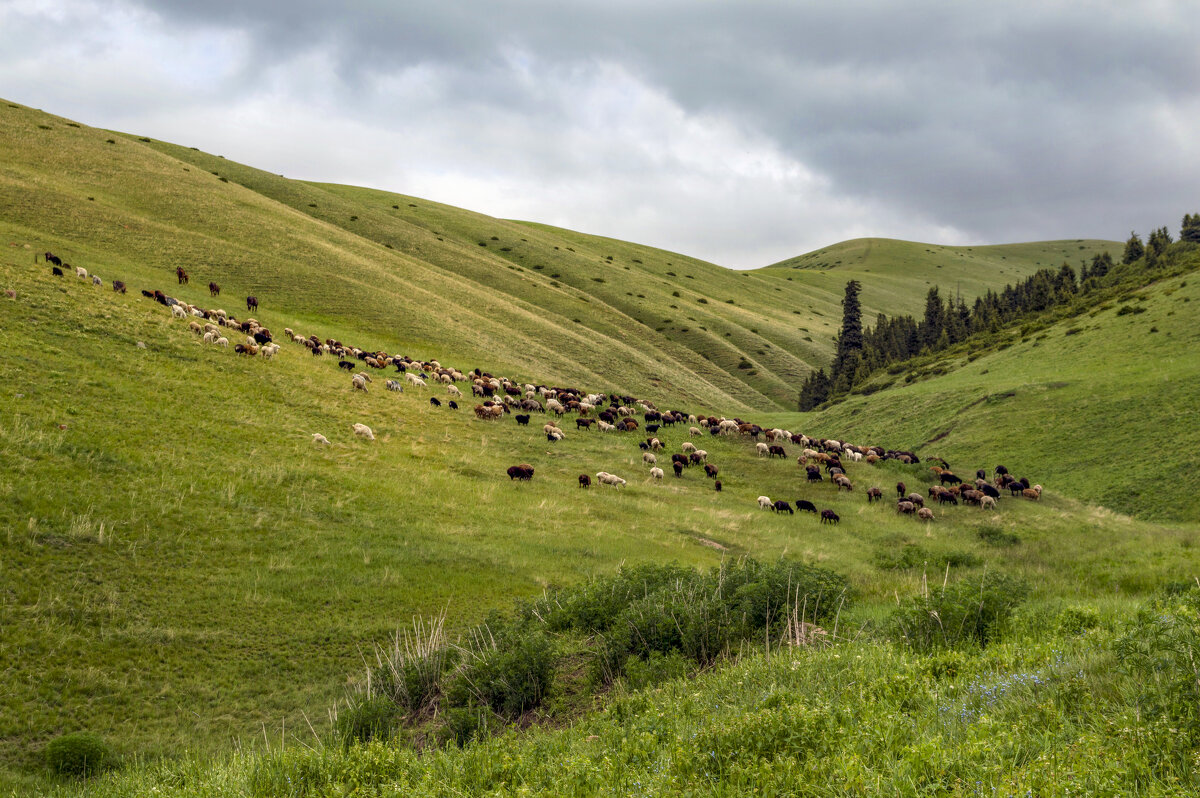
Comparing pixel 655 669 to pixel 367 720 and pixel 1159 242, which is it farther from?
pixel 1159 242

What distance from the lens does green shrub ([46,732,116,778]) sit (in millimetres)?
10141

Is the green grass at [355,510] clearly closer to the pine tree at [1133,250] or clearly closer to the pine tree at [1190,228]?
the pine tree at [1133,250]

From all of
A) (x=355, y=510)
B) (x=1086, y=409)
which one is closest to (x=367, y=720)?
(x=355, y=510)

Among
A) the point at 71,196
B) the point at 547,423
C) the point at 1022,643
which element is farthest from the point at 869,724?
the point at 71,196

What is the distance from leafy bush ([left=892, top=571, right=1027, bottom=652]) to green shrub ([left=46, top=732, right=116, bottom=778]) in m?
13.2

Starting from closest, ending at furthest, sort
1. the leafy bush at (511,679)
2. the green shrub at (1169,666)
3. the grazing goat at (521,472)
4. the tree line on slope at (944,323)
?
the green shrub at (1169,666), the leafy bush at (511,679), the grazing goat at (521,472), the tree line on slope at (944,323)

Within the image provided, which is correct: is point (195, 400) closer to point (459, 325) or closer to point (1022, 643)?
point (1022, 643)

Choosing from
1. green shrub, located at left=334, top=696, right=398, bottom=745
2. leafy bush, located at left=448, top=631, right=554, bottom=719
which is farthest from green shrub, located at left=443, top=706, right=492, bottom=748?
green shrub, located at left=334, top=696, right=398, bottom=745

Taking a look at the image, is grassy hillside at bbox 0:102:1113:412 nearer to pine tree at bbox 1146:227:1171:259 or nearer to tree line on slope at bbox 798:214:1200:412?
tree line on slope at bbox 798:214:1200:412

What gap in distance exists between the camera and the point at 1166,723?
4961mm

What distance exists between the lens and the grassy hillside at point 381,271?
53.5m

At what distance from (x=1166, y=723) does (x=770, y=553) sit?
19.4 metres

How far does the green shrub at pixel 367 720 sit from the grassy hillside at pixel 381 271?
43235 millimetres

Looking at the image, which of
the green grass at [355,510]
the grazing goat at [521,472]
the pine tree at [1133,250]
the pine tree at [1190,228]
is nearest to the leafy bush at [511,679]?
the green grass at [355,510]
